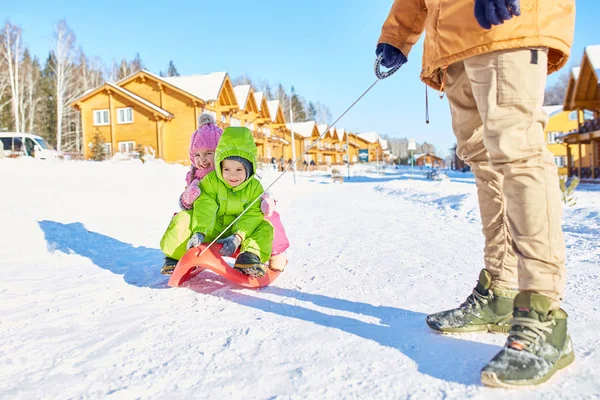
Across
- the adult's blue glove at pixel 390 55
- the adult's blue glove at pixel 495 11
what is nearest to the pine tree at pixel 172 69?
the adult's blue glove at pixel 390 55

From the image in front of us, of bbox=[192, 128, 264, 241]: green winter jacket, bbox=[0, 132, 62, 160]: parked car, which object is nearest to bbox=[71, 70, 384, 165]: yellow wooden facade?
bbox=[0, 132, 62, 160]: parked car

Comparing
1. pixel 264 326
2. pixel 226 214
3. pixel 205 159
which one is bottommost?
pixel 264 326

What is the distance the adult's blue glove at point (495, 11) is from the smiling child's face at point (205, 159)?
224 centimetres

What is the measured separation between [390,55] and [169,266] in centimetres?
167

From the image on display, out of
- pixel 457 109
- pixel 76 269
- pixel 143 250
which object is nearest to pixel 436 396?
pixel 457 109

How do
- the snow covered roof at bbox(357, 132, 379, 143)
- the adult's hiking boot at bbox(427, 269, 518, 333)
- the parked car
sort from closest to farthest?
1. the adult's hiking boot at bbox(427, 269, 518, 333)
2. the parked car
3. the snow covered roof at bbox(357, 132, 379, 143)

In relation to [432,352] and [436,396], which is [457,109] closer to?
[432,352]

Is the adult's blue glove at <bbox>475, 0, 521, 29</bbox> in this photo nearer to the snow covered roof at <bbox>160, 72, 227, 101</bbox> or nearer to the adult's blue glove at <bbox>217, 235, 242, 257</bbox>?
the adult's blue glove at <bbox>217, 235, 242, 257</bbox>

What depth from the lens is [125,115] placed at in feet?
81.3

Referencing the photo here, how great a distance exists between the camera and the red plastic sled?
2154 millimetres

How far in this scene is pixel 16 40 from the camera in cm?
2547

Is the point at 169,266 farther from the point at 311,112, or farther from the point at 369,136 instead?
the point at 311,112

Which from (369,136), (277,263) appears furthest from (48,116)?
(369,136)

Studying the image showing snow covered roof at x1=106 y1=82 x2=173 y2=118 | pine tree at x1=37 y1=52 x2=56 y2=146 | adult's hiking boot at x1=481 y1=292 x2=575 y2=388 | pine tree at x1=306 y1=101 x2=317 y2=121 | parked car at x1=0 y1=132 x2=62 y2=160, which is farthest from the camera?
pine tree at x1=306 y1=101 x2=317 y2=121
